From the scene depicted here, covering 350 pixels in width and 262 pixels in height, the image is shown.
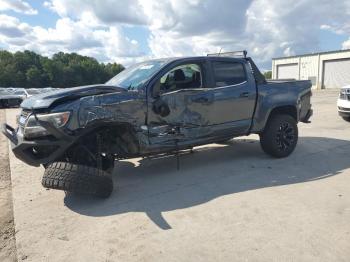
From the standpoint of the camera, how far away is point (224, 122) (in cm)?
661

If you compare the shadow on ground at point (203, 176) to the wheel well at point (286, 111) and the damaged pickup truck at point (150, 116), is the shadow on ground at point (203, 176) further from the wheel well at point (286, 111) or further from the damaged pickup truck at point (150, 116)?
the wheel well at point (286, 111)

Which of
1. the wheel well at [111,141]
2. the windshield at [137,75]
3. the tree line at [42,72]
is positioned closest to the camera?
the wheel well at [111,141]

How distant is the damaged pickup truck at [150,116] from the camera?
4984mm

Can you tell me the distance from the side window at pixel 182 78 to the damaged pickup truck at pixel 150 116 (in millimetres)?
16

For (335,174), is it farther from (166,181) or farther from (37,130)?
(37,130)

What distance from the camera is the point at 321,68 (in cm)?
5072

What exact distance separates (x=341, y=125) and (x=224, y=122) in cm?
632

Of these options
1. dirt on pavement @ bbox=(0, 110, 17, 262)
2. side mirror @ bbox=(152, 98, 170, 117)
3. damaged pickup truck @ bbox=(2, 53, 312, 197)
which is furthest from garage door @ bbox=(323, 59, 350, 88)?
dirt on pavement @ bbox=(0, 110, 17, 262)

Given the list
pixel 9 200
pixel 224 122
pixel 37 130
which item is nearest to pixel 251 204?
pixel 224 122

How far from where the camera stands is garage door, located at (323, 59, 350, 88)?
46625 mm

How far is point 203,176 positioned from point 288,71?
54.3 metres

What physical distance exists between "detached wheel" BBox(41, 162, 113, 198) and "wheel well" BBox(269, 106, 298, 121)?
369 centimetres

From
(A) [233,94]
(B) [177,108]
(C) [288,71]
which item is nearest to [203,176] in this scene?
(B) [177,108]

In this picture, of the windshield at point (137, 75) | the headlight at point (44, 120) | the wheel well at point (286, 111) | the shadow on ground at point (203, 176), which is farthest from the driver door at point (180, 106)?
the wheel well at point (286, 111)
